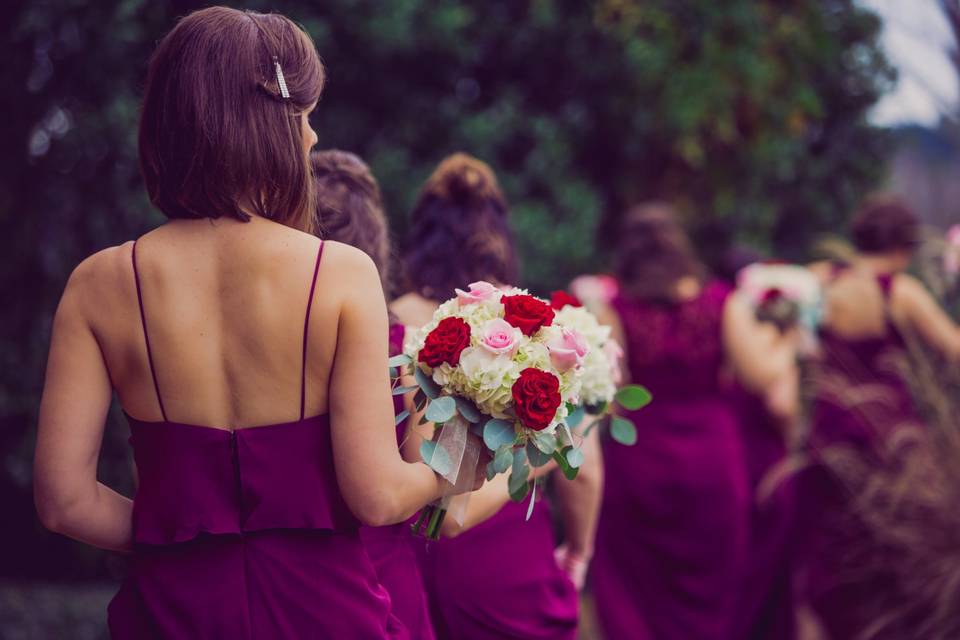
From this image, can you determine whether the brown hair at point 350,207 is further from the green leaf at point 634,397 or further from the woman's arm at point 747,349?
the woman's arm at point 747,349

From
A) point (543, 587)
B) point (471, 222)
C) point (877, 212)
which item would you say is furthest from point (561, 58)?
point (543, 587)

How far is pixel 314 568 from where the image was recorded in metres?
1.93

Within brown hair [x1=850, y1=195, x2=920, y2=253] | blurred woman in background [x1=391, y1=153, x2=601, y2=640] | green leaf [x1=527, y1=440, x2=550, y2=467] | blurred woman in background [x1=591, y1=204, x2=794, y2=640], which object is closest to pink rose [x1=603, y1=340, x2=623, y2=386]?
blurred woman in background [x1=391, y1=153, x2=601, y2=640]

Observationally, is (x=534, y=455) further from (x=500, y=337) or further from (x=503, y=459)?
(x=500, y=337)

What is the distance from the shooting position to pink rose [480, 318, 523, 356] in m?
2.11

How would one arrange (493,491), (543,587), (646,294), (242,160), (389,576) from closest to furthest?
(242,160), (389,576), (493,491), (543,587), (646,294)

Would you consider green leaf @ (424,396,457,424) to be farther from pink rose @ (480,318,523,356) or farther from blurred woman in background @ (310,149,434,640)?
blurred woman in background @ (310,149,434,640)

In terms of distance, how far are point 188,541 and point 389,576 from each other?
634mm

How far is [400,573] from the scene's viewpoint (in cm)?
242

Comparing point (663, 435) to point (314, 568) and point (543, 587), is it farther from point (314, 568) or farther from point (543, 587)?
point (314, 568)

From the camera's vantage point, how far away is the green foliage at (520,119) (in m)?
4.77

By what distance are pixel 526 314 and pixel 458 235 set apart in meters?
1.09

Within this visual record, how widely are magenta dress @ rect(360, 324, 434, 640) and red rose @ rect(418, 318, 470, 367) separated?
416 mm

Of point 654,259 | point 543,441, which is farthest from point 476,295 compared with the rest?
point 654,259
